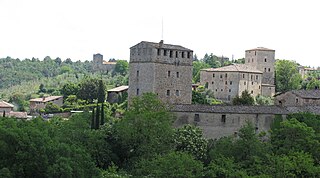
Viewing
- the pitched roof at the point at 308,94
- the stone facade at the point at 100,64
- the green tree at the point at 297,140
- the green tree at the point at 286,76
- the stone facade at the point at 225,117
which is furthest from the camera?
the stone facade at the point at 100,64

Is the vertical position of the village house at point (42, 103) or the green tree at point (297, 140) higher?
the green tree at point (297, 140)

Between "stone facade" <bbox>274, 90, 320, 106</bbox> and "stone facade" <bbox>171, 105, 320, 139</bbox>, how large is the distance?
23.5 ft

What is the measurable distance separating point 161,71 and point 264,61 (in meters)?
44.0

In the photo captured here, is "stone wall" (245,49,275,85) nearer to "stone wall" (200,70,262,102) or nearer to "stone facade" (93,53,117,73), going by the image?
"stone wall" (200,70,262,102)

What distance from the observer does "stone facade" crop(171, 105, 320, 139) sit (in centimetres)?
4266

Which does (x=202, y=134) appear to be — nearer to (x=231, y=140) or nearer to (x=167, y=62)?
(x=231, y=140)

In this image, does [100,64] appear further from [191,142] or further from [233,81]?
[191,142]

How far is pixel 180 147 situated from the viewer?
40750 millimetres

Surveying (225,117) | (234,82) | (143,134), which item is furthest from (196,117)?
(234,82)

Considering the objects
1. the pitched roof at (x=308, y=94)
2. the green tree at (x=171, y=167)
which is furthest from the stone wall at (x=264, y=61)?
the green tree at (x=171, y=167)

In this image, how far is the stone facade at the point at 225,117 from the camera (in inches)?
1679

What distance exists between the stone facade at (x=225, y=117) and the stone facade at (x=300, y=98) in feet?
23.5

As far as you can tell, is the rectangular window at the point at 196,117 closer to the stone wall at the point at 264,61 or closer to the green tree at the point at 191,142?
the green tree at the point at 191,142

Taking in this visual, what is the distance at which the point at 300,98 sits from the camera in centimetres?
5034
